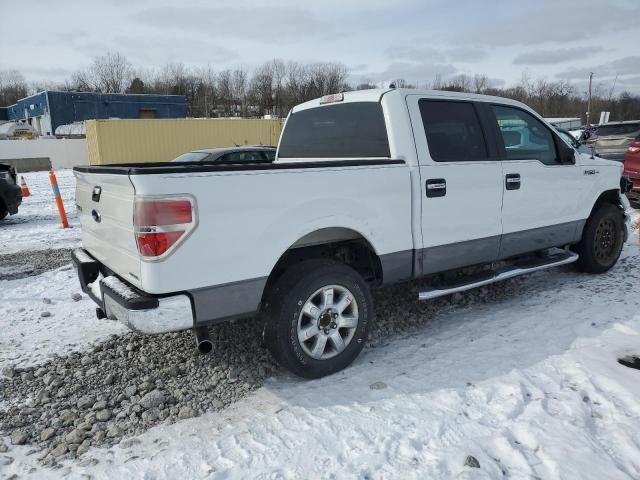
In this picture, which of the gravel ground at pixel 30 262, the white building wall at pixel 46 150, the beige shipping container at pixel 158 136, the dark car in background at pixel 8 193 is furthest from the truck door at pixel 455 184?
the white building wall at pixel 46 150

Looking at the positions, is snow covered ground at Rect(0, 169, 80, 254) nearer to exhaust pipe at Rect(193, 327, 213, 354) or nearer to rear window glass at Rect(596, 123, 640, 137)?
exhaust pipe at Rect(193, 327, 213, 354)

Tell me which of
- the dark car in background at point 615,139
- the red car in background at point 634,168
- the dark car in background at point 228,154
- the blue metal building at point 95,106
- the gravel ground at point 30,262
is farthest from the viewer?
the blue metal building at point 95,106

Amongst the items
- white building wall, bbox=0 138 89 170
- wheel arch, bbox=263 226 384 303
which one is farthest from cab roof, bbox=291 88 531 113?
white building wall, bbox=0 138 89 170

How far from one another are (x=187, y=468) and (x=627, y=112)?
282 feet

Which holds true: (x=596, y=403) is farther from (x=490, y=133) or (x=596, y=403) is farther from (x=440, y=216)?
(x=490, y=133)

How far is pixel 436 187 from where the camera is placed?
3.96 m

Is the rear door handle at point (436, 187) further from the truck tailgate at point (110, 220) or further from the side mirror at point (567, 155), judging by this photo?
the truck tailgate at point (110, 220)

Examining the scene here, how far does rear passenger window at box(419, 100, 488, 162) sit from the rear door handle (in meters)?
0.19

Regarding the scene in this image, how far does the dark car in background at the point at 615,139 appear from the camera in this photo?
13.0 meters

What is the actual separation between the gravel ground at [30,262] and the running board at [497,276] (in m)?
5.14

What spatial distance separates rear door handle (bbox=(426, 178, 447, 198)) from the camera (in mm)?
3924

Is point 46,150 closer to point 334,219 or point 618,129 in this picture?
point 618,129

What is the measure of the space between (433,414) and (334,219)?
1.42 m

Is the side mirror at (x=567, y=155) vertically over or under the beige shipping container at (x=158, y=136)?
under
